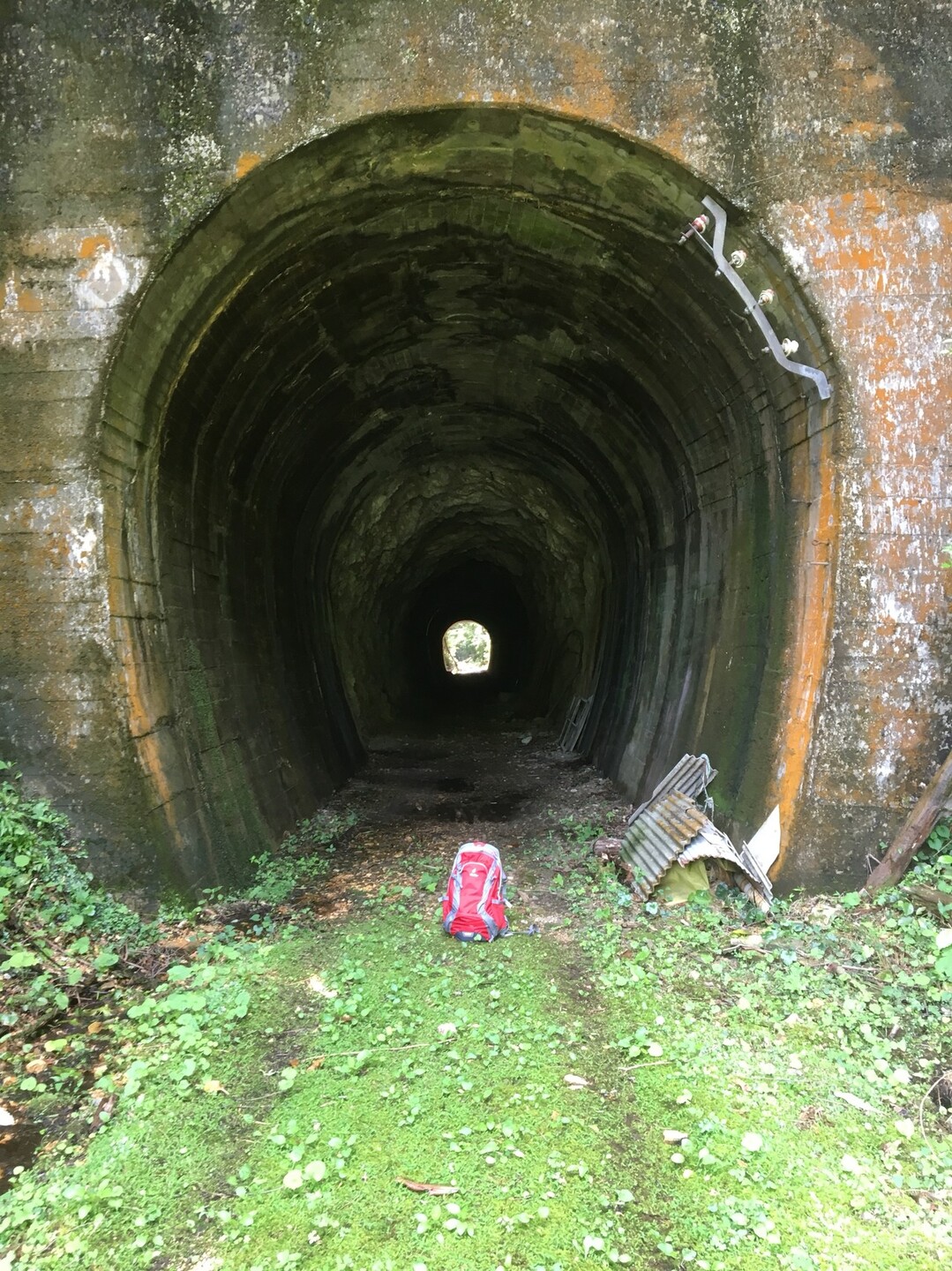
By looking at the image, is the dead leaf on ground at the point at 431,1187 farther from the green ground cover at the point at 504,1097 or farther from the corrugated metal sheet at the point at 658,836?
the corrugated metal sheet at the point at 658,836

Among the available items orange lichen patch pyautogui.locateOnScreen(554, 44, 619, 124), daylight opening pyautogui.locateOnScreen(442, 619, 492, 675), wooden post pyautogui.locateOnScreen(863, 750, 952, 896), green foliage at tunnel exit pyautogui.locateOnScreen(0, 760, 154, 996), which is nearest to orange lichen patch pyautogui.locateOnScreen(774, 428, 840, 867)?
wooden post pyautogui.locateOnScreen(863, 750, 952, 896)

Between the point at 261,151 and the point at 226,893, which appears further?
the point at 226,893

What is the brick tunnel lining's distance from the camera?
16.5 feet

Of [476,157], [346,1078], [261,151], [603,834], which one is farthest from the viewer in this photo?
[603,834]

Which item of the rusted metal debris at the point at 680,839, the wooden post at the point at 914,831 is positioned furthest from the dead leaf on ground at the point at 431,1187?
the wooden post at the point at 914,831

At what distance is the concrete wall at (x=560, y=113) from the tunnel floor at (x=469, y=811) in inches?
77.3

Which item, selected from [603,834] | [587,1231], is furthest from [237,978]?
[603,834]

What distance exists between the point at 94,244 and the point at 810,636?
5305 mm

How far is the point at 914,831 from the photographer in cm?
455

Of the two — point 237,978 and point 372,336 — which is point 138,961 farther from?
point 372,336

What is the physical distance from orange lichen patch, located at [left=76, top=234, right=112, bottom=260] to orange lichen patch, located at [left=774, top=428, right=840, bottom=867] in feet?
15.8

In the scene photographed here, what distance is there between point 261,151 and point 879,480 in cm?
444

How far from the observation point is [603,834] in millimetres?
7113

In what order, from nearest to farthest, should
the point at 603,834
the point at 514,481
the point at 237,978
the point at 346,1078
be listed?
the point at 346,1078
the point at 237,978
the point at 603,834
the point at 514,481
